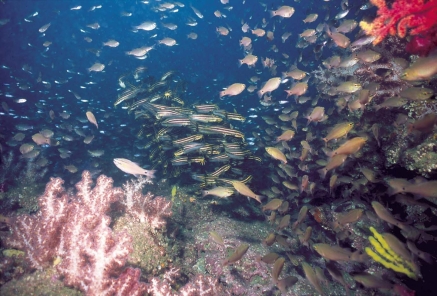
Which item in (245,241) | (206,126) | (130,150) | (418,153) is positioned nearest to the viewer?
(418,153)

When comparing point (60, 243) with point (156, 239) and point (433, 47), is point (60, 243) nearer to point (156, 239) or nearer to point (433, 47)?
point (156, 239)

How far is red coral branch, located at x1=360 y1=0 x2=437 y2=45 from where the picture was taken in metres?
5.87

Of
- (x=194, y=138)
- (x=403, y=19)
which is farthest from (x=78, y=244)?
(x=403, y=19)

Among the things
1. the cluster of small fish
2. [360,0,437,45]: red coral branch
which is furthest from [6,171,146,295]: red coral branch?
[360,0,437,45]: red coral branch

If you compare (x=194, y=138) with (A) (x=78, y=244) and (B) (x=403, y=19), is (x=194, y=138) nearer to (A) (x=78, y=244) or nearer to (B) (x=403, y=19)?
(A) (x=78, y=244)

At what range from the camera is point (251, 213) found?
8719 mm

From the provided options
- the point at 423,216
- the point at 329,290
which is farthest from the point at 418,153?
the point at 329,290

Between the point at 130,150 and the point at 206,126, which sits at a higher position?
the point at 206,126

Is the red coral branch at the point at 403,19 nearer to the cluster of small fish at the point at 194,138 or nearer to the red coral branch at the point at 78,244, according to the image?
the cluster of small fish at the point at 194,138

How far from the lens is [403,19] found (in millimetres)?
6227

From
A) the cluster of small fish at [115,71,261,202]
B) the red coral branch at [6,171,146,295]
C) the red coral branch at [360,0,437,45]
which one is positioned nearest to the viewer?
the red coral branch at [6,171,146,295]

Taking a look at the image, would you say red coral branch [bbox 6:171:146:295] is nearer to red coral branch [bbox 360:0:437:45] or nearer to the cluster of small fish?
the cluster of small fish

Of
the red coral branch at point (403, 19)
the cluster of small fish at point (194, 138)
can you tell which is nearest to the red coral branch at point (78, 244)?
the cluster of small fish at point (194, 138)

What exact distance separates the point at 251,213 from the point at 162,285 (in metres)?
5.36
